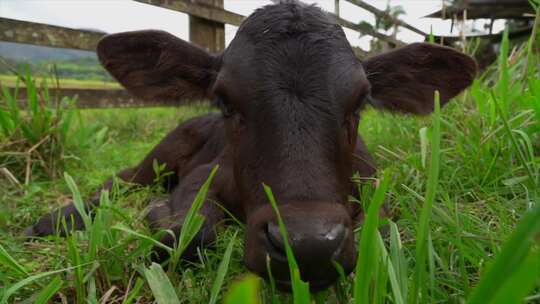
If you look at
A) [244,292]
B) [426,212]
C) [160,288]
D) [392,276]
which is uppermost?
[244,292]

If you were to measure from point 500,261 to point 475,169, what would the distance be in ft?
5.67

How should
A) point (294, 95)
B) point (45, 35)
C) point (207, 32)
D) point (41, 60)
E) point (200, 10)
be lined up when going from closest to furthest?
point (294, 95) → point (41, 60) → point (45, 35) → point (200, 10) → point (207, 32)

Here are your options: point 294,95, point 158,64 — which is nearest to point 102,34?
point 158,64

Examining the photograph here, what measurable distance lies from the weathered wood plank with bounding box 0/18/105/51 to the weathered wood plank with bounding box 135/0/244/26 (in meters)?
0.89

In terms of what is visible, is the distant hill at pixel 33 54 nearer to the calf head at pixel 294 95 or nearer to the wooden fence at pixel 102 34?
the wooden fence at pixel 102 34

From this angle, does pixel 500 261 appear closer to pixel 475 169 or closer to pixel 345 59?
pixel 345 59

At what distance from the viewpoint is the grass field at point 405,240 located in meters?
0.85

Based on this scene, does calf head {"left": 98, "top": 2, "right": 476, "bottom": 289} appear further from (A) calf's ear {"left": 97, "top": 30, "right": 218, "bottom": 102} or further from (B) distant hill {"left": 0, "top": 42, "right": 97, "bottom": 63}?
(B) distant hill {"left": 0, "top": 42, "right": 97, "bottom": 63}

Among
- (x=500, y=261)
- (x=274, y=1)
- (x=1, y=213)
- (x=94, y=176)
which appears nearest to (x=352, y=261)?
(x=500, y=261)

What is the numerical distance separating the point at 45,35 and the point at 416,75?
437 cm

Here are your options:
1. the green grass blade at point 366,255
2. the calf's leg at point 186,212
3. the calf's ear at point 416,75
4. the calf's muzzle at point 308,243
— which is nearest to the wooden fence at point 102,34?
the calf's ear at point 416,75

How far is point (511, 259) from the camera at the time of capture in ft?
1.75

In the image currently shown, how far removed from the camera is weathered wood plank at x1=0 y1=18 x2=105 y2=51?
4516mm

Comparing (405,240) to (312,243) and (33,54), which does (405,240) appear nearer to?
(312,243)
